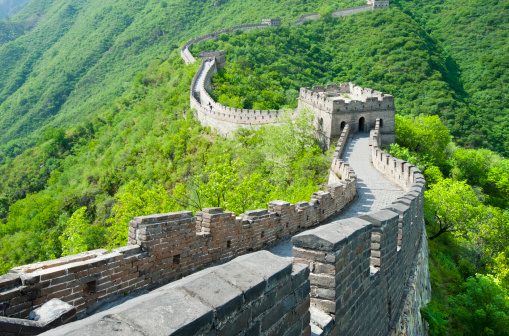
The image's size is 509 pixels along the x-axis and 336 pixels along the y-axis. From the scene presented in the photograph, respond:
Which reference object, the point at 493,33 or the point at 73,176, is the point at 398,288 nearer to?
the point at 73,176

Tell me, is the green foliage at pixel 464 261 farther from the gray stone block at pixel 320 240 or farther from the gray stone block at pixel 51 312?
the gray stone block at pixel 51 312

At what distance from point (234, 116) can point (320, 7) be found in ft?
212

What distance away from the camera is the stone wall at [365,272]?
142 inches

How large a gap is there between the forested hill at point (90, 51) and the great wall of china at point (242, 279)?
66.0 metres

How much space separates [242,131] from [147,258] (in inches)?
1029

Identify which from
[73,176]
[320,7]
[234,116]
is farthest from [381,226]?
[320,7]

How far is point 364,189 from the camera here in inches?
606

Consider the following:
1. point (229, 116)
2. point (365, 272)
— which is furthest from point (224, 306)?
point (229, 116)

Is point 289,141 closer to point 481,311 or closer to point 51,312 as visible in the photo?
point 481,311

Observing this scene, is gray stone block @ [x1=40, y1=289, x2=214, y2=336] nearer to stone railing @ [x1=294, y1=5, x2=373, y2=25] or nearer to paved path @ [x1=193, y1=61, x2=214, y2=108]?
paved path @ [x1=193, y1=61, x2=214, y2=108]

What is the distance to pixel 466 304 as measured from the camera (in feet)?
39.9

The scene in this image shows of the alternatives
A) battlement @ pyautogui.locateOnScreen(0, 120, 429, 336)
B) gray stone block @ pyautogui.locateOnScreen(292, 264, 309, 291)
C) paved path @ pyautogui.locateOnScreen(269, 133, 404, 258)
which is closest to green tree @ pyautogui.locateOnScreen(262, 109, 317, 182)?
paved path @ pyautogui.locateOnScreen(269, 133, 404, 258)

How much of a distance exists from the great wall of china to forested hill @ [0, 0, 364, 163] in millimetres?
65989

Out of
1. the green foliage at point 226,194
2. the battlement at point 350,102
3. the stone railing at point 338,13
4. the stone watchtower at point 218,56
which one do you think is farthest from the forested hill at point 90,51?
the green foliage at point 226,194
